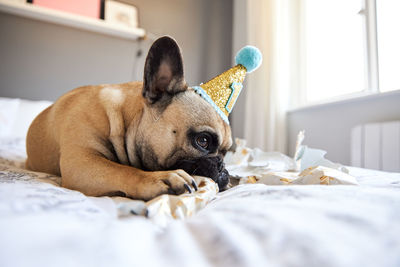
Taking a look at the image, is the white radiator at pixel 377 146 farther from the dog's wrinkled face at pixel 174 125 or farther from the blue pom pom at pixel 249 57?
the dog's wrinkled face at pixel 174 125

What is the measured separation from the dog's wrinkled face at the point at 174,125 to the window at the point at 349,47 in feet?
5.28

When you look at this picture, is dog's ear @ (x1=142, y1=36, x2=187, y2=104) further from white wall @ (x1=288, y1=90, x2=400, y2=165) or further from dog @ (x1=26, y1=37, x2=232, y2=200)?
white wall @ (x1=288, y1=90, x2=400, y2=165)

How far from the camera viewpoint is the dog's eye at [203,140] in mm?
762

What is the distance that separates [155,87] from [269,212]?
61 centimetres

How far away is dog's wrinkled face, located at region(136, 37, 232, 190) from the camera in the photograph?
744 millimetres

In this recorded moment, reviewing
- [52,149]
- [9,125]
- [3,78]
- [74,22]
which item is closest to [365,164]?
[52,149]

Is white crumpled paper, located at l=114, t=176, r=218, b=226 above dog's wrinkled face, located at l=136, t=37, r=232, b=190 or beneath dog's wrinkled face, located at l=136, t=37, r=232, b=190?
beneath

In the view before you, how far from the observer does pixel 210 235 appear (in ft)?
1.01

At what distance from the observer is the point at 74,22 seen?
99.7 inches

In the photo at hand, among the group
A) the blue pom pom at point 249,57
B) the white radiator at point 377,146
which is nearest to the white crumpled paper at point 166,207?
the blue pom pom at point 249,57

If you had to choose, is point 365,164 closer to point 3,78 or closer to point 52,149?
point 52,149

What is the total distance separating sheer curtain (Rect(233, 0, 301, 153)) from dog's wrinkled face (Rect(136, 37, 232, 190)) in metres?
1.89

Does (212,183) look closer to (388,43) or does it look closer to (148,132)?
(148,132)

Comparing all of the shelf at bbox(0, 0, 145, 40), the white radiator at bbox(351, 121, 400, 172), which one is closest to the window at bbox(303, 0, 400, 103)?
the white radiator at bbox(351, 121, 400, 172)
